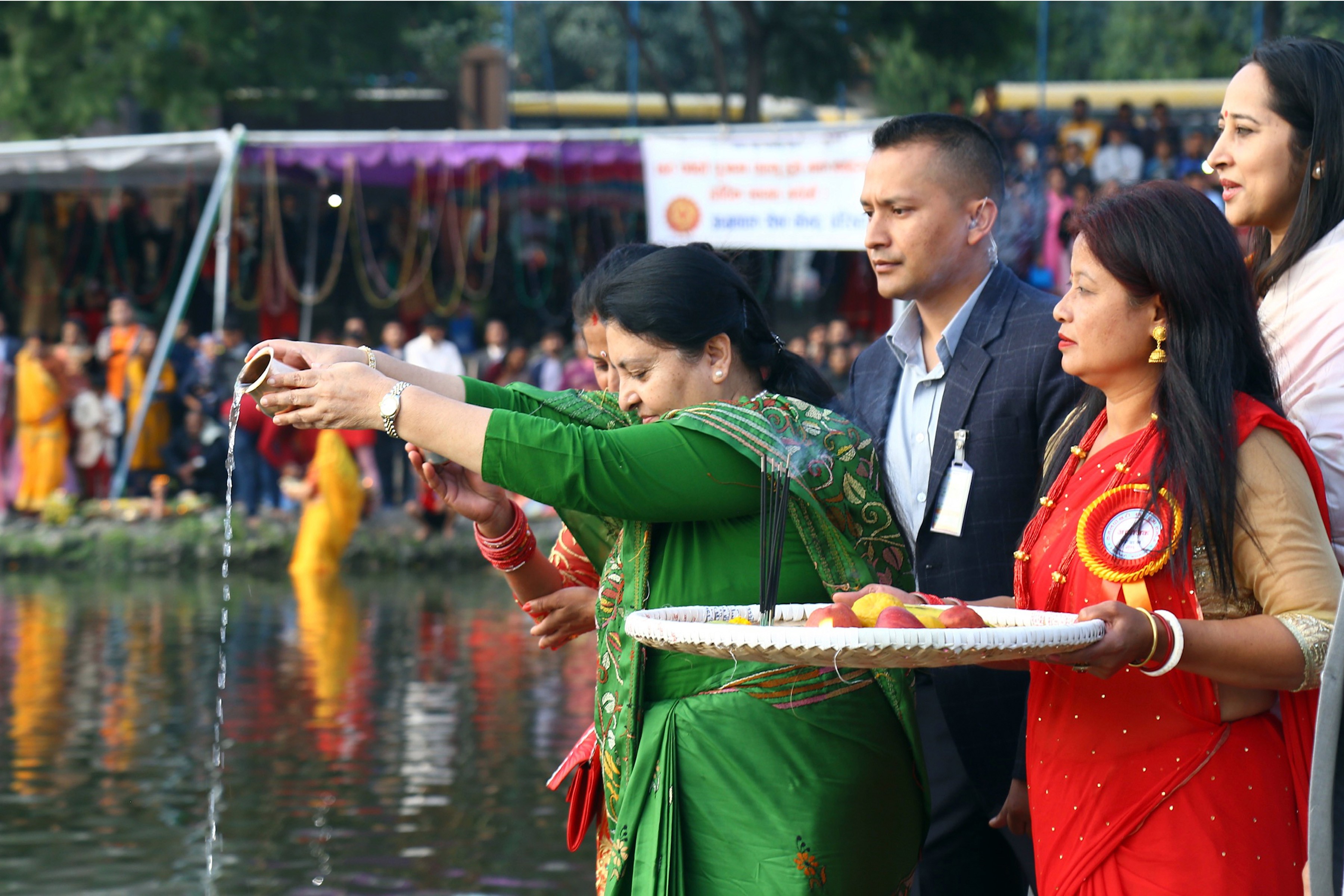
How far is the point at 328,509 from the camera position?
11.9 metres

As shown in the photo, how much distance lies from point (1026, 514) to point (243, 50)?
15127 millimetres

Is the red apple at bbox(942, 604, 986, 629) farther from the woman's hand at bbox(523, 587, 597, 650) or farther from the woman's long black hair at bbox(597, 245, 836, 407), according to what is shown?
the woman's hand at bbox(523, 587, 597, 650)

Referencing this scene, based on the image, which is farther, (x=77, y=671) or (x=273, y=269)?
(x=273, y=269)

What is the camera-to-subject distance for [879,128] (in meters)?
3.23

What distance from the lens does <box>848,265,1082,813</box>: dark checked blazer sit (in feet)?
9.69

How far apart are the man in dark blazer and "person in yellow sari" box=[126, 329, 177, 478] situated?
459 inches

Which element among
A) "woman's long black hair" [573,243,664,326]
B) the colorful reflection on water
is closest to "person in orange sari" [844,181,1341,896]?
"woman's long black hair" [573,243,664,326]

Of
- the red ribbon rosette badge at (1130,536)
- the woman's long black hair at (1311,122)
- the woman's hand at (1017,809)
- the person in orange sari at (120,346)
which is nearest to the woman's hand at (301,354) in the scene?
the red ribbon rosette badge at (1130,536)

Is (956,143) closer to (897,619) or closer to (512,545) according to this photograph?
(512,545)

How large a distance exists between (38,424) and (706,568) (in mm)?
12947

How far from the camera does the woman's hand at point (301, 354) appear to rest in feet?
7.74

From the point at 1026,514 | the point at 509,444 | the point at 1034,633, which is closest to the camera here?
the point at 1034,633

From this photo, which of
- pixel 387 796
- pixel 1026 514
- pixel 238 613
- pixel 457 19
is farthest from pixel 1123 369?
pixel 457 19

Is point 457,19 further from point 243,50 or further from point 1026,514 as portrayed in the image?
point 1026,514
